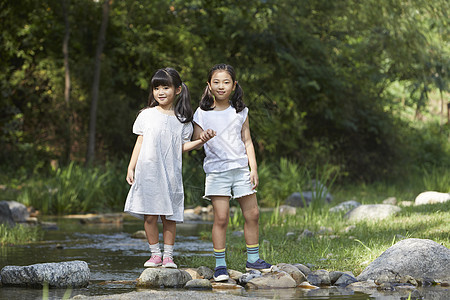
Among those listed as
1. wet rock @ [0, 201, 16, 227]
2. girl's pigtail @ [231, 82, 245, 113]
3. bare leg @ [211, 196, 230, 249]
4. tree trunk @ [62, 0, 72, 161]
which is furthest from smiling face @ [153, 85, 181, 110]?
tree trunk @ [62, 0, 72, 161]

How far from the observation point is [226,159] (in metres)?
5.29

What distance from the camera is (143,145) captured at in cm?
548

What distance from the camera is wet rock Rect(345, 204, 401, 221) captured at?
878cm

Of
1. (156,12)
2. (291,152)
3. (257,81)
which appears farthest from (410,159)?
(156,12)

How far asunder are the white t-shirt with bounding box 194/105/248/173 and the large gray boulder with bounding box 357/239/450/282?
1283 mm

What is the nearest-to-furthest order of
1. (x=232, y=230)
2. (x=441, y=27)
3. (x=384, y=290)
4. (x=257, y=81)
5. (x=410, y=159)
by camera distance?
(x=384, y=290), (x=232, y=230), (x=441, y=27), (x=257, y=81), (x=410, y=159)

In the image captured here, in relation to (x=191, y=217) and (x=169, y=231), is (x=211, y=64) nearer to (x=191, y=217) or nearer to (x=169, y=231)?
(x=191, y=217)

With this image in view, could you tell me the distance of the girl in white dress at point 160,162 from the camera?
541 cm

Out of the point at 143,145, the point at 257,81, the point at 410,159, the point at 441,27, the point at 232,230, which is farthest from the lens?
the point at 410,159

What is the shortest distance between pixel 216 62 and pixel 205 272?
11572 mm

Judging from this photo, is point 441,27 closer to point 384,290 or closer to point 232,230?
point 232,230

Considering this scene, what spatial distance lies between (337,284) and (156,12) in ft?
41.2

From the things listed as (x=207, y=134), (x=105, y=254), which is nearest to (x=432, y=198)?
(x=105, y=254)

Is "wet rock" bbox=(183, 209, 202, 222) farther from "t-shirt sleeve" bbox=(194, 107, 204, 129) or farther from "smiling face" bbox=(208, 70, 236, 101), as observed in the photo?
"smiling face" bbox=(208, 70, 236, 101)
